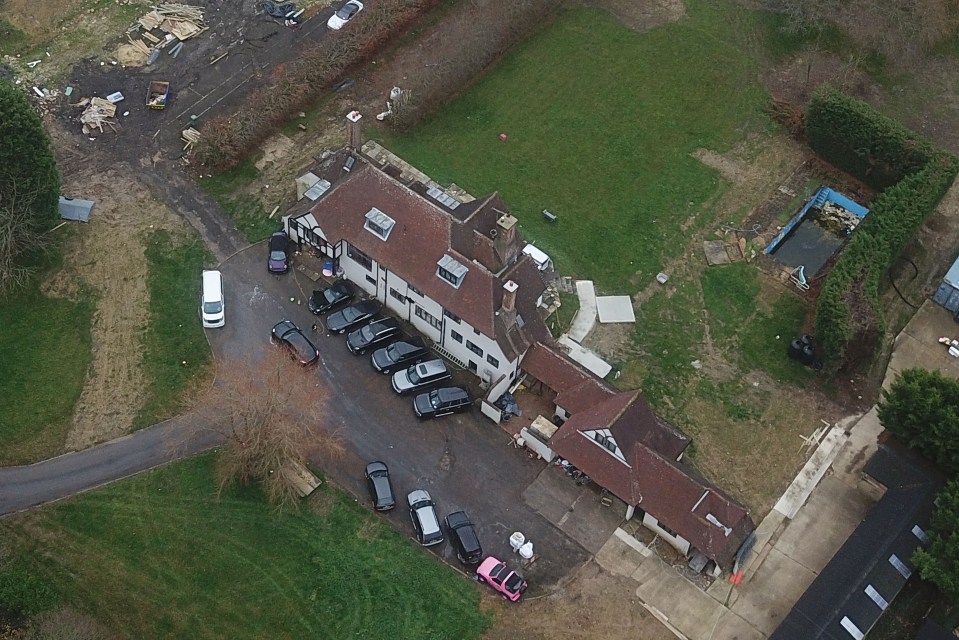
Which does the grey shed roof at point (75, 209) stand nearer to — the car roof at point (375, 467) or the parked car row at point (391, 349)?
the parked car row at point (391, 349)

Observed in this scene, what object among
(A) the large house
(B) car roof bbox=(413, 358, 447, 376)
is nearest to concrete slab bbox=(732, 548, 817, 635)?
(A) the large house

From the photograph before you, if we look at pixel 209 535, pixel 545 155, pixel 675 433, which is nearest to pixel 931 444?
pixel 675 433

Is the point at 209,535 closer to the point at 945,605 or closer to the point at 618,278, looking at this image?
the point at 618,278

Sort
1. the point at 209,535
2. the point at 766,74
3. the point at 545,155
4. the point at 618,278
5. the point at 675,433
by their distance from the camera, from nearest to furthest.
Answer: the point at 209,535
the point at 675,433
the point at 618,278
the point at 545,155
the point at 766,74

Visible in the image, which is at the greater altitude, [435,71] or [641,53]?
[641,53]

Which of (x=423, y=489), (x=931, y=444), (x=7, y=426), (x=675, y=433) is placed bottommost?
(x=7, y=426)

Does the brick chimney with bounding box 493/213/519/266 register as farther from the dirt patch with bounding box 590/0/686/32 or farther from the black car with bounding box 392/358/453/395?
the dirt patch with bounding box 590/0/686/32

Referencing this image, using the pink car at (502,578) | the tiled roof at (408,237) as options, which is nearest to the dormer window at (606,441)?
the tiled roof at (408,237)
